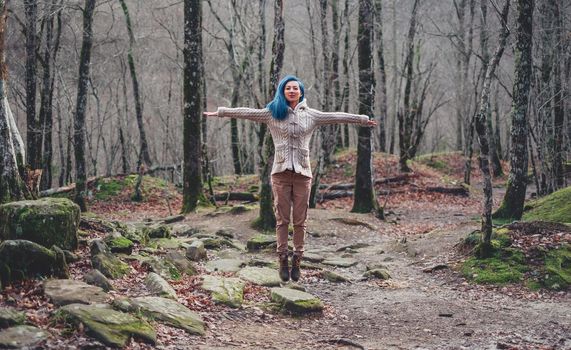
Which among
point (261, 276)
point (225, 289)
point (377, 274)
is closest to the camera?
point (225, 289)

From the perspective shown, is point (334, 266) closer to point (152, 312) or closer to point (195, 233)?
point (195, 233)

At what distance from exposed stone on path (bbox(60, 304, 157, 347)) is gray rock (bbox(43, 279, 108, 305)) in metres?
0.22

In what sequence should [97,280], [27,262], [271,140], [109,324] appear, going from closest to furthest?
1. [109,324]
2. [27,262]
3. [97,280]
4. [271,140]

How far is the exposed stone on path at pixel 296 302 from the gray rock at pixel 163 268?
144 cm

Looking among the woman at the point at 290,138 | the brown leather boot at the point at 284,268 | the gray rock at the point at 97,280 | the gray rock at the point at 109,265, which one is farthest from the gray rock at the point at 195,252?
the gray rock at the point at 97,280

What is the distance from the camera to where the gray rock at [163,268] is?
7508 mm

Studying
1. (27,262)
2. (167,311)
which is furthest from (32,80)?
(167,311)

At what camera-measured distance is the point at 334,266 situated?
10.3 m

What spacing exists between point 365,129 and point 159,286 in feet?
33.9

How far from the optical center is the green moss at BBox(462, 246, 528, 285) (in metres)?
8.69

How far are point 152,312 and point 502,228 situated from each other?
23.3 ft

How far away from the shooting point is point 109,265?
692 cm

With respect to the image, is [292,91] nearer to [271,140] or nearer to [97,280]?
[97,280]

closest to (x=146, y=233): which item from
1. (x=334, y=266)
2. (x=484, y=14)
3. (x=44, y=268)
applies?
(x=334, y=266)
